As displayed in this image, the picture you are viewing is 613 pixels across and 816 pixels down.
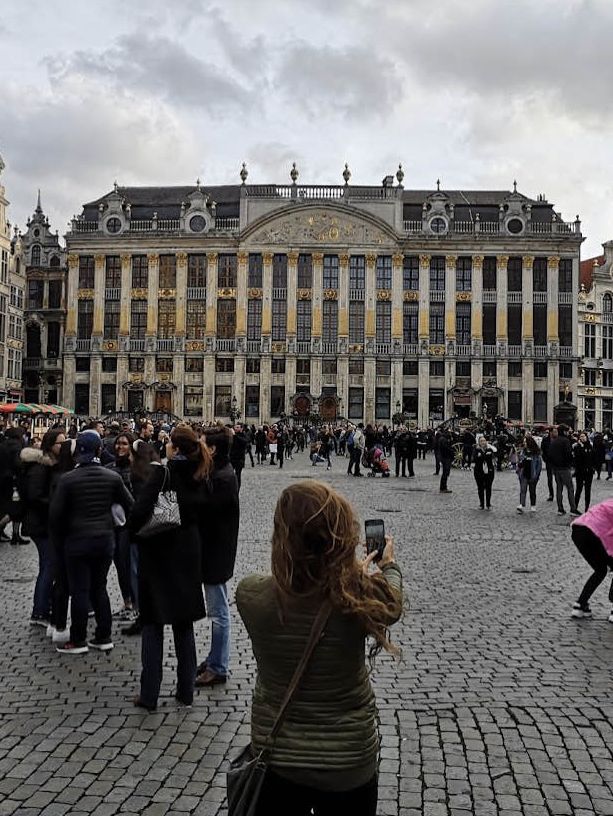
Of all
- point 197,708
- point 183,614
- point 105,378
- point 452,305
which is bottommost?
point 197,708

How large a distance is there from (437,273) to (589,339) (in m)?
13.7

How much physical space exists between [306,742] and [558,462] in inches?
610

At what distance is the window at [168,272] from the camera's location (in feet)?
208

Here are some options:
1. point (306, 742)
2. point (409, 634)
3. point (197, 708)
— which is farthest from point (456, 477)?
point (306, 742)

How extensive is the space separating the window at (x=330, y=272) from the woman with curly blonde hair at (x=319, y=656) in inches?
2387

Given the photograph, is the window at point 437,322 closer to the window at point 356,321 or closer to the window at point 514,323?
the window at point 514,323

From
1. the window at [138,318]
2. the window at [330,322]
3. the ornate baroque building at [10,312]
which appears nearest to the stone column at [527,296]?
the window at [330,322]

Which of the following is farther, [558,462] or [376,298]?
[376,298]

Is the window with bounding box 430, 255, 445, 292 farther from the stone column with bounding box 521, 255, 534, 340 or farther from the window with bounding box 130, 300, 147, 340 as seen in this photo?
the window with bounding box 130, 300, 147, 340

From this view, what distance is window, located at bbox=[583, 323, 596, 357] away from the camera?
65312 millimetres

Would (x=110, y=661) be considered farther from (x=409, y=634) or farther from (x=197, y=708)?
(x=409, y=634)

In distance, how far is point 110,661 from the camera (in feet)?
22.5

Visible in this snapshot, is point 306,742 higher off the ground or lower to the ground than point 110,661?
higher

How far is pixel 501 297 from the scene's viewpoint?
204 feet
